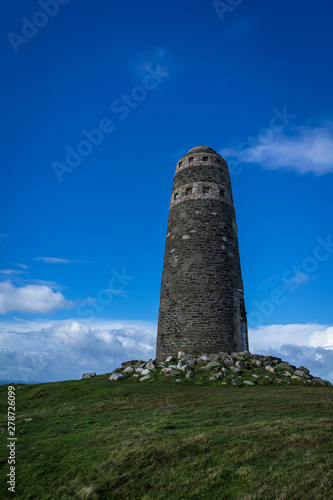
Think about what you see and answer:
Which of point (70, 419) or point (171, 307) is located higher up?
point (171, 307)

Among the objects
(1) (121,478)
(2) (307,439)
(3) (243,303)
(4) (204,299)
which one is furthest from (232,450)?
(3) (243,303)

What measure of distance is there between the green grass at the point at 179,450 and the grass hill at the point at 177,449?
0.8 inches

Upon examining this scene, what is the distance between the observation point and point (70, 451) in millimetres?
8188

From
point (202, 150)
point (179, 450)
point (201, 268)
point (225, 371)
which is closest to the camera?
point (179, 450)

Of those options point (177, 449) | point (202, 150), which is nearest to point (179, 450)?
point (177, 449)

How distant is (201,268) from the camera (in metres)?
23.5

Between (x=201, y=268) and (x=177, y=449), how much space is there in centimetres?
1634

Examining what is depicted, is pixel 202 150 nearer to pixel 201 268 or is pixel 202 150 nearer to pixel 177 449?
pixel 201 268

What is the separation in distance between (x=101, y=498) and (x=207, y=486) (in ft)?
6.30

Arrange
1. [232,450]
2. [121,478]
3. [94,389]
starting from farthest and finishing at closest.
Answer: [94,389] → [232,450] → [121,478]

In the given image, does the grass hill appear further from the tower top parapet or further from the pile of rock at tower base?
the tower top parapet

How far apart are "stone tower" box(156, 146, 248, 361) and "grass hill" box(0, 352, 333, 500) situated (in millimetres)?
8652

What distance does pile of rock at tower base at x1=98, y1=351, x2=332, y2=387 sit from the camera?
17188 millimetres

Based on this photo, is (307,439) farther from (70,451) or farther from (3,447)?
(3,447)
